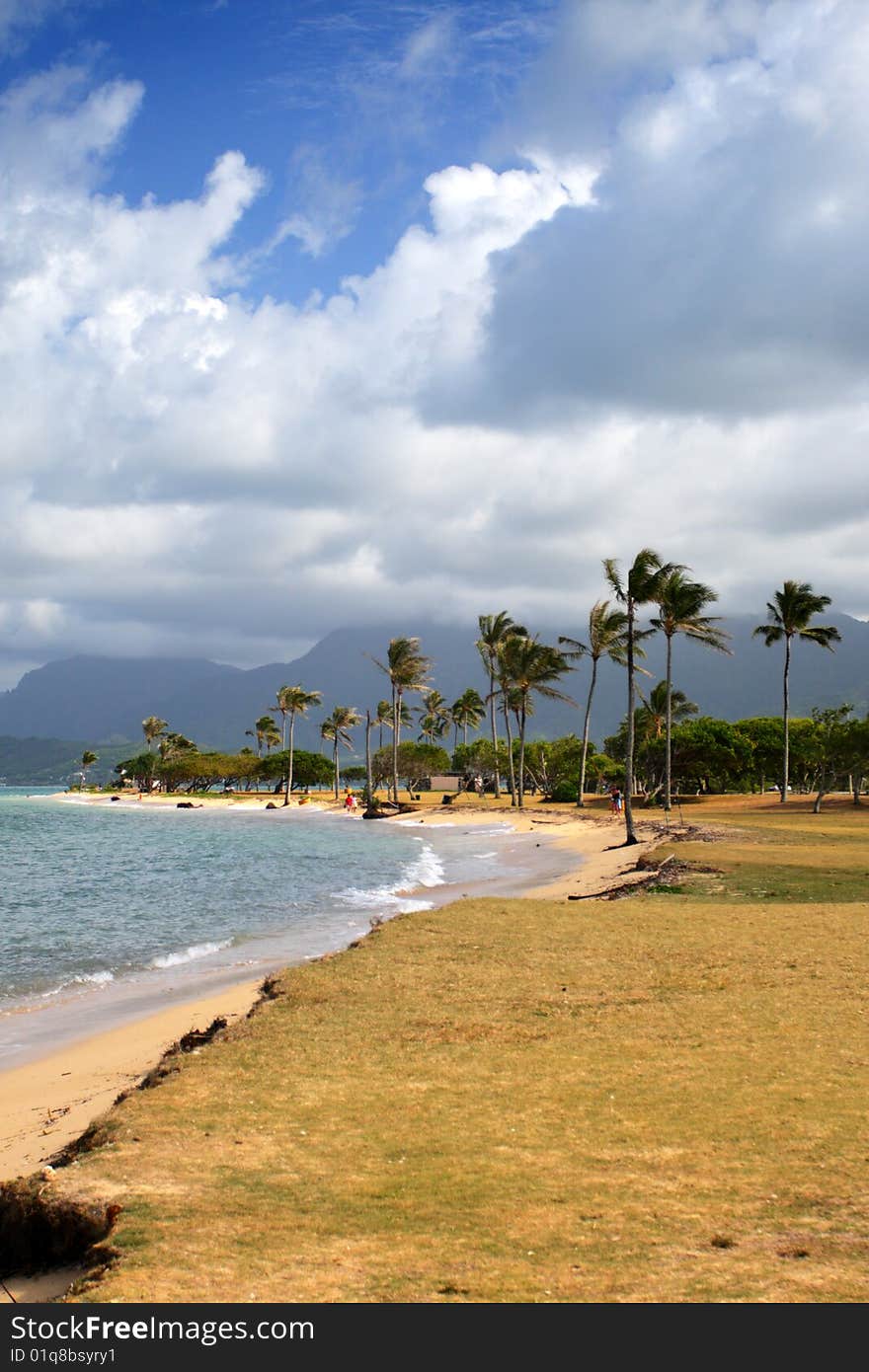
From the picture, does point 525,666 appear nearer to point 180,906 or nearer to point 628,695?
point 628,695

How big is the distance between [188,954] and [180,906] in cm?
793

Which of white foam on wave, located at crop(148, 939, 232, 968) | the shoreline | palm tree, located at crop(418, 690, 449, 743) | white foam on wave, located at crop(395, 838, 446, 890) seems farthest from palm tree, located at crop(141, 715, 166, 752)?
the shoreline

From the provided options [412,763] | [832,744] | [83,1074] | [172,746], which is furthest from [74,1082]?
[172,746]

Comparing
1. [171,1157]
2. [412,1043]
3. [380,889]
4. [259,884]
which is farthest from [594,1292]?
[259,884]

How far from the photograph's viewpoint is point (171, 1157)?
256 inches

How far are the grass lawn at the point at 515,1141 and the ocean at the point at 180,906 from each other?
13.8 feet

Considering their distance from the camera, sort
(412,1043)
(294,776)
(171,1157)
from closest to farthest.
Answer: (171,1157)
(412,1043)
(294,776)

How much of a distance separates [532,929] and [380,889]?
1358 centimetres

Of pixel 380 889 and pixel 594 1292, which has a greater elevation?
pixel 594 1292

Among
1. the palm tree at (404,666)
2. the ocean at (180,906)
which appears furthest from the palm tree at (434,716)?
the ocean at (180,906)

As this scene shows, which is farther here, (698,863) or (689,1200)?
(698,863)

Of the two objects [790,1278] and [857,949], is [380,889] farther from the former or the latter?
[790,1278]

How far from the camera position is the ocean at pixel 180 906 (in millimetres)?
15070
